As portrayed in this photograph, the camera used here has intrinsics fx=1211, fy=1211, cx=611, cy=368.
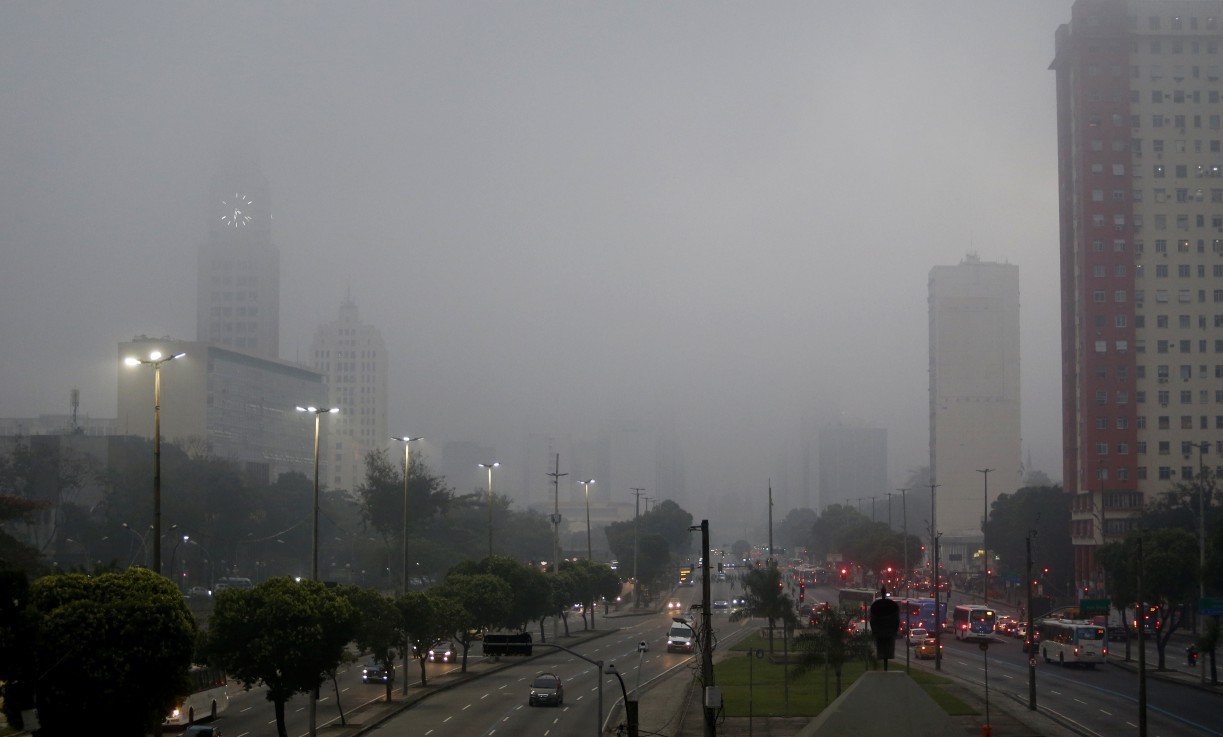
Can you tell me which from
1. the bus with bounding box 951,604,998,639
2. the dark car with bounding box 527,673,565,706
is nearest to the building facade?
the bus with bounding box 951,604,998,639

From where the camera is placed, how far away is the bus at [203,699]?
4094 cm

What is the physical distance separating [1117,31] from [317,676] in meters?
99.1

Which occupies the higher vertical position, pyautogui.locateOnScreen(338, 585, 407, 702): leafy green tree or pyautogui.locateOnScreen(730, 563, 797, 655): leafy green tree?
pyautogui.locateOnScreen(338, 585, 407, 702): leafy green tree

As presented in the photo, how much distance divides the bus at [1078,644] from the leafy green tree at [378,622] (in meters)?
37.9

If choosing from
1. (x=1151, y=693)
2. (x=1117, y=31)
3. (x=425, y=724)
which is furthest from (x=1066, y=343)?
(x=425, y=724)

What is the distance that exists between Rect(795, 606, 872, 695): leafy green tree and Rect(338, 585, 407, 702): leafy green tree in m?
16.9

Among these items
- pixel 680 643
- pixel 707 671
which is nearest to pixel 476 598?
pixel 680 643

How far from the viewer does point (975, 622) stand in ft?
278

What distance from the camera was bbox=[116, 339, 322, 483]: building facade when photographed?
156 m

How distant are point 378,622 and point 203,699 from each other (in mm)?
7816

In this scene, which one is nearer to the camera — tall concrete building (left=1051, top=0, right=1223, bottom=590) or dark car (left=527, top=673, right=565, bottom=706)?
dark car (left=527, top=673, right=565, bottom=706)

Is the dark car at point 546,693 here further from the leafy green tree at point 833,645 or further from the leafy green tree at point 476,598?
the leafy green tree at point 476,598

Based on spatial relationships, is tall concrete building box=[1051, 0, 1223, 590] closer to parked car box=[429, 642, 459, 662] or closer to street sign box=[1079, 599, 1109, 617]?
street sign box=[1079, 599, 1109, 617]

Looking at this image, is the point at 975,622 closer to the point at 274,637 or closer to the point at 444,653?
the point at 444,653
